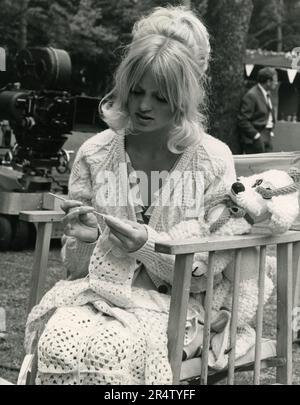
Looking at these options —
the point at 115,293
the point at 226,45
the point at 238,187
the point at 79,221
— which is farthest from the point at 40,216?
the point at 226,45

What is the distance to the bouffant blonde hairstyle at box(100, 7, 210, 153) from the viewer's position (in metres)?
2.38

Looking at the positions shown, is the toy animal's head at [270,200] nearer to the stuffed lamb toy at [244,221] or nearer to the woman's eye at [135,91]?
the stuffed lamb toy at [244,221]

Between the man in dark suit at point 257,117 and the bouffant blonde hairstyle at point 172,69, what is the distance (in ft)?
17.3

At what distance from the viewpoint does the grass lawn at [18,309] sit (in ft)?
11.4

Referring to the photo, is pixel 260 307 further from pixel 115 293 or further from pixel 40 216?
pixel 40 216

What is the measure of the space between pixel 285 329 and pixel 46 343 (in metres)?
0.83

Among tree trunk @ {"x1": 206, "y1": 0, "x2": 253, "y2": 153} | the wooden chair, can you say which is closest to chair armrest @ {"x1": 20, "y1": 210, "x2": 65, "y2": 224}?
the wooden chair

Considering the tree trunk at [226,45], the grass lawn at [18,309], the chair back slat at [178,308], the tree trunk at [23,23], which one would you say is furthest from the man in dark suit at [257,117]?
the tree trunk at [23,23]

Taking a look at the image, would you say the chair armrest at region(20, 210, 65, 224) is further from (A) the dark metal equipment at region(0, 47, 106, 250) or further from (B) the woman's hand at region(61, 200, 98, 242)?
(A) the dark metal equipment at region(0, 47, 106, 250)

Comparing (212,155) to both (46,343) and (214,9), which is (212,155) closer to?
(46,343)

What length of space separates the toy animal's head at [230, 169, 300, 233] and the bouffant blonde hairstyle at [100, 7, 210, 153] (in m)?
0.26

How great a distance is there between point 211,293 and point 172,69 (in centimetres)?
71

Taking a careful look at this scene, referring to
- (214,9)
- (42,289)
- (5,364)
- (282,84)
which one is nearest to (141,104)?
(42,289)

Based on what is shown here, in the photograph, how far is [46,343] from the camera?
2145 millimetres
